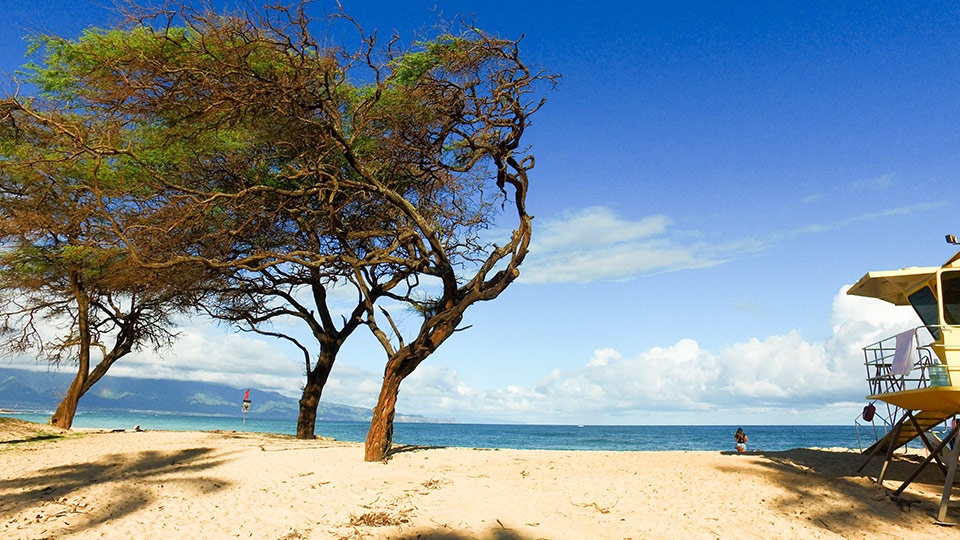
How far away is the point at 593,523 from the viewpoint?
10867mm

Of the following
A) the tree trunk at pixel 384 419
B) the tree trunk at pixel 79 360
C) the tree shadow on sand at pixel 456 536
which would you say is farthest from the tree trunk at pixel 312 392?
the tree shadow on sand at pixel 456 536

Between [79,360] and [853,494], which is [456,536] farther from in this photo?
[79,360]

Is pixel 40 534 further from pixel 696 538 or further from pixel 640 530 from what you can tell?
pixel 696 538

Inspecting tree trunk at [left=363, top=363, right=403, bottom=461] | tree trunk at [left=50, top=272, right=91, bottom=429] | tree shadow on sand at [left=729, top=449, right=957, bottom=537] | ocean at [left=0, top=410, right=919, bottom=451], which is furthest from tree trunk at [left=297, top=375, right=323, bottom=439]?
ocean at [left=0, top=410, right=919, bottom=451]

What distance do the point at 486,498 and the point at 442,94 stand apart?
9.49m

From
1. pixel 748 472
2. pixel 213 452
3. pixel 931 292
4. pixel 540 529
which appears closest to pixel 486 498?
pixel 540 529

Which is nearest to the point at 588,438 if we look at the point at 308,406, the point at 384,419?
the point at 308,406

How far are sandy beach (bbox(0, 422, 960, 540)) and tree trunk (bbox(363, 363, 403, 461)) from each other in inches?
20.3

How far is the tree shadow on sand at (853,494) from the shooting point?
11664 mm

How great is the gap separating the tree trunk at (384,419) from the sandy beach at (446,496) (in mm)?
517

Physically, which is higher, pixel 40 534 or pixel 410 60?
pixel 410 60

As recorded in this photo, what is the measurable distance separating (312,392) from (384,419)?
24.8 feet

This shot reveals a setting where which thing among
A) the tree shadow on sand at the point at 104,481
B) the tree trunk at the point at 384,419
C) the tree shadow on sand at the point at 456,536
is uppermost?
the tree trunk at the point at 384,419

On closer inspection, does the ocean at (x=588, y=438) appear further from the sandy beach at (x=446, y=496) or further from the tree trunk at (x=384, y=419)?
the tree trunk at (x=384, y=419)
